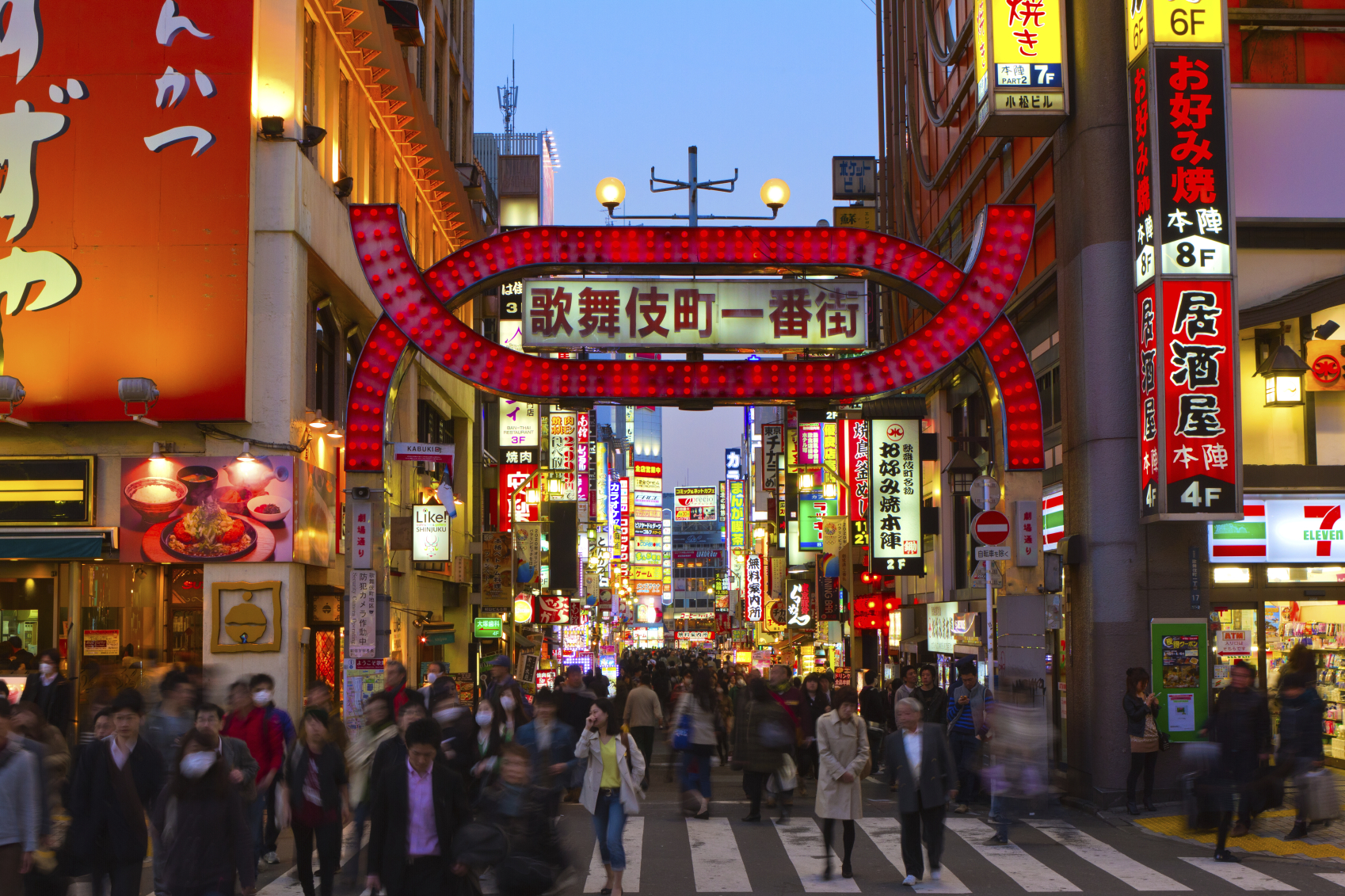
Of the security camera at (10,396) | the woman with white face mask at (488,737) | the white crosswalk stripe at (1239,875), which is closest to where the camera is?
the woman with white face mask at (488,737)

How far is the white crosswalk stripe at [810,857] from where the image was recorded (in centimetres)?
1307

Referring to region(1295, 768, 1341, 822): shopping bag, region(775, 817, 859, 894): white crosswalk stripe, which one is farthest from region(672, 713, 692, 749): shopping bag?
region(1295, 768, 1341, 822): shopping bag

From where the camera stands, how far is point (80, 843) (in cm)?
970

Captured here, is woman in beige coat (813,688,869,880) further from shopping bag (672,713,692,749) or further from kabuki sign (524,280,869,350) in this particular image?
kabuki sign (524,280,869,350)

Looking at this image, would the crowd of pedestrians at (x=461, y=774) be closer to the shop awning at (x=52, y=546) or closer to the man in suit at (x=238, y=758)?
the man in suit at (x=238, y=758)

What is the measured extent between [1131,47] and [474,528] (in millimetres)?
30375

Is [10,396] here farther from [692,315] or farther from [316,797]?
[316,797]

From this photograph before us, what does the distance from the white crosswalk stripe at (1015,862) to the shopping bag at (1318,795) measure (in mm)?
2862

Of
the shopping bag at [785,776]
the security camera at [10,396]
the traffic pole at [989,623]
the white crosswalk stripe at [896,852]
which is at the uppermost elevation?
the security camera at [10,396]

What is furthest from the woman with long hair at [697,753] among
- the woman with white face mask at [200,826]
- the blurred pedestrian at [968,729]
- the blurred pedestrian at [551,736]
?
the woman with white face mask at [200,826]

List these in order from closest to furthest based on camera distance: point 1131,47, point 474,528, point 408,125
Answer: point 1131,47, point 408,125, point 474,528

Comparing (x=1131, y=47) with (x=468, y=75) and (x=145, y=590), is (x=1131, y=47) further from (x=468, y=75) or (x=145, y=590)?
(x=468, y=75)

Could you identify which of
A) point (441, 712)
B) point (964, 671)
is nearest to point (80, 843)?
point (441, 712)

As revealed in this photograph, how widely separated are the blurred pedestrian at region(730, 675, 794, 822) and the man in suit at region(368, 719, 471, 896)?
8.58 m
